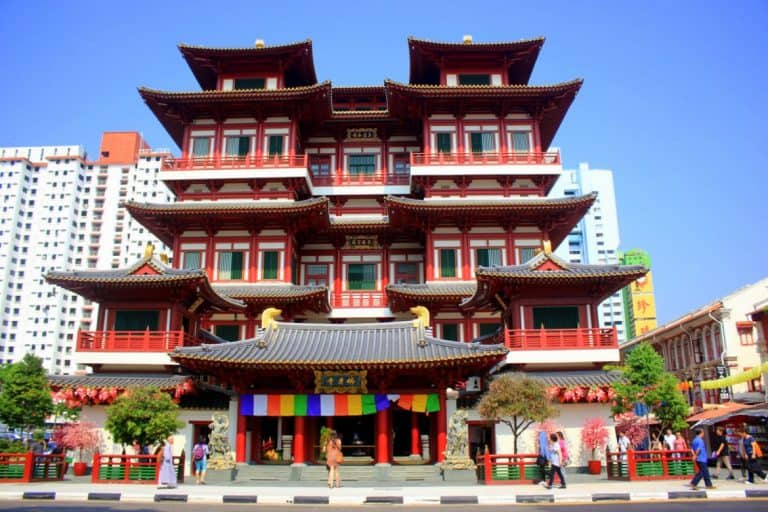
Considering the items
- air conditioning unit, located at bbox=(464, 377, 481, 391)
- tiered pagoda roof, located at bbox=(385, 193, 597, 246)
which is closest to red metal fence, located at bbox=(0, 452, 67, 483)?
air conditioning unit, located at bbox=(464, 377, 481, 391)

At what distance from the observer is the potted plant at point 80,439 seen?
84.1 feet

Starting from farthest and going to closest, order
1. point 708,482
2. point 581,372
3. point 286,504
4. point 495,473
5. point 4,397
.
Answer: point 4,397
point 581,372
point 495,473
point 708,482
point 286,504

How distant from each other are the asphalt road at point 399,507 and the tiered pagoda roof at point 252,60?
29.2 metres

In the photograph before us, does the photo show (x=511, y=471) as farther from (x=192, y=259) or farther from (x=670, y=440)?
(x=192, y=259)

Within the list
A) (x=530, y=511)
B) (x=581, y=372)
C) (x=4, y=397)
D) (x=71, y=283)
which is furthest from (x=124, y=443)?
(x=4, y=397)

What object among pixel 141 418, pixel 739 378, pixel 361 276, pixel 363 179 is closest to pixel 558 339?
pixel 361 276

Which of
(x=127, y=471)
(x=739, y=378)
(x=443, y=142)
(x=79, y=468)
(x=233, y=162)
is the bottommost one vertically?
(x=79, y=468)

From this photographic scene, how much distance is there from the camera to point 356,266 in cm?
3800

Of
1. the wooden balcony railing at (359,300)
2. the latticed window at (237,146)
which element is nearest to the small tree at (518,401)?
the wooden balcony railing at (359,300)

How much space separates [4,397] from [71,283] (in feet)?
60.5

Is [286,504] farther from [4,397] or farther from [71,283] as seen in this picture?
[4,397]

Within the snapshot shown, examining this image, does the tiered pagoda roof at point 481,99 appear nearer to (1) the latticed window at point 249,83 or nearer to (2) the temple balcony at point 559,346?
(1) the latticed window at point 249,83

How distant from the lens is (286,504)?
1720 cm

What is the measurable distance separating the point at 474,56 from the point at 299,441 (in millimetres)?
27003
